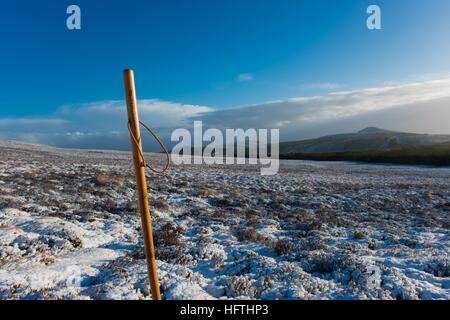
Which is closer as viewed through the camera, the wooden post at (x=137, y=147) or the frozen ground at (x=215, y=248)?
the wooden post at (x=137, y=147)

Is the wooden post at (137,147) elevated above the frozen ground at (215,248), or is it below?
above

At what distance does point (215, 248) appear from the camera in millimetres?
7895

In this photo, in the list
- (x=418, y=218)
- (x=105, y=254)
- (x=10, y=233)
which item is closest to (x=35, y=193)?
(x=10, y=233)

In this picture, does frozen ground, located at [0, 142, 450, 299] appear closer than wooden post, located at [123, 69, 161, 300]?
No

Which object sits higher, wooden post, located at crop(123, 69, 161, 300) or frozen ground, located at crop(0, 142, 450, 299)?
wooden post, located at crop(123, 69, 161, 300)

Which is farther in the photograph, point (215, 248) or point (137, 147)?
point (215, 248)

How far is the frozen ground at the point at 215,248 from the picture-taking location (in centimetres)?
569

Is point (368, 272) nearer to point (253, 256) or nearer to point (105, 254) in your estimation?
point (253, 256)

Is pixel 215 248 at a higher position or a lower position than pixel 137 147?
lower

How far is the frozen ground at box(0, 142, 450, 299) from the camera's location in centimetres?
569

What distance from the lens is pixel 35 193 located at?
42.7ft

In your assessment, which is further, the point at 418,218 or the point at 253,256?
the point at 418,218

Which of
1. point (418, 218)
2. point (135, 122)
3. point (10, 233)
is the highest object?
point (135, 122)

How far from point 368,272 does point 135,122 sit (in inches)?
227
